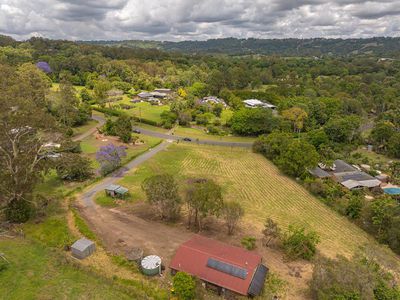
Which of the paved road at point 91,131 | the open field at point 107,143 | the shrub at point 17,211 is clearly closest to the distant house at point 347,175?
the open field at point 107,143

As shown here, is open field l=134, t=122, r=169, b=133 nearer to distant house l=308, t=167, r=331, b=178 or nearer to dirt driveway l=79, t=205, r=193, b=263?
distant house l=308, t=167, r=331, b=178

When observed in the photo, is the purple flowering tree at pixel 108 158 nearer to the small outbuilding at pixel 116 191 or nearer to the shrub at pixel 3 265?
the small outbuilding at pixel 116 191

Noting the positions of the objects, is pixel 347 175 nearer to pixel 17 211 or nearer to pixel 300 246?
pixel 300 246

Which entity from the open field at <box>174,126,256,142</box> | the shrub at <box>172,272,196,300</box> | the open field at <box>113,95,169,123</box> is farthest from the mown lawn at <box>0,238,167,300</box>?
the open field at <box>113,95,169,123</box>

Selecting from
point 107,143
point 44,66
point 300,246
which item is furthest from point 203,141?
point 44,66

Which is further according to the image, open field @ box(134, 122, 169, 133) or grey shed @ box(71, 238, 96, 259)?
open field @ box(134, 122, 169, 133)

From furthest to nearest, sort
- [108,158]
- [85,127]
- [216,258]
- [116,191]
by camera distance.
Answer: [85,127]
[108,158]
[116,191]
[216,258]
